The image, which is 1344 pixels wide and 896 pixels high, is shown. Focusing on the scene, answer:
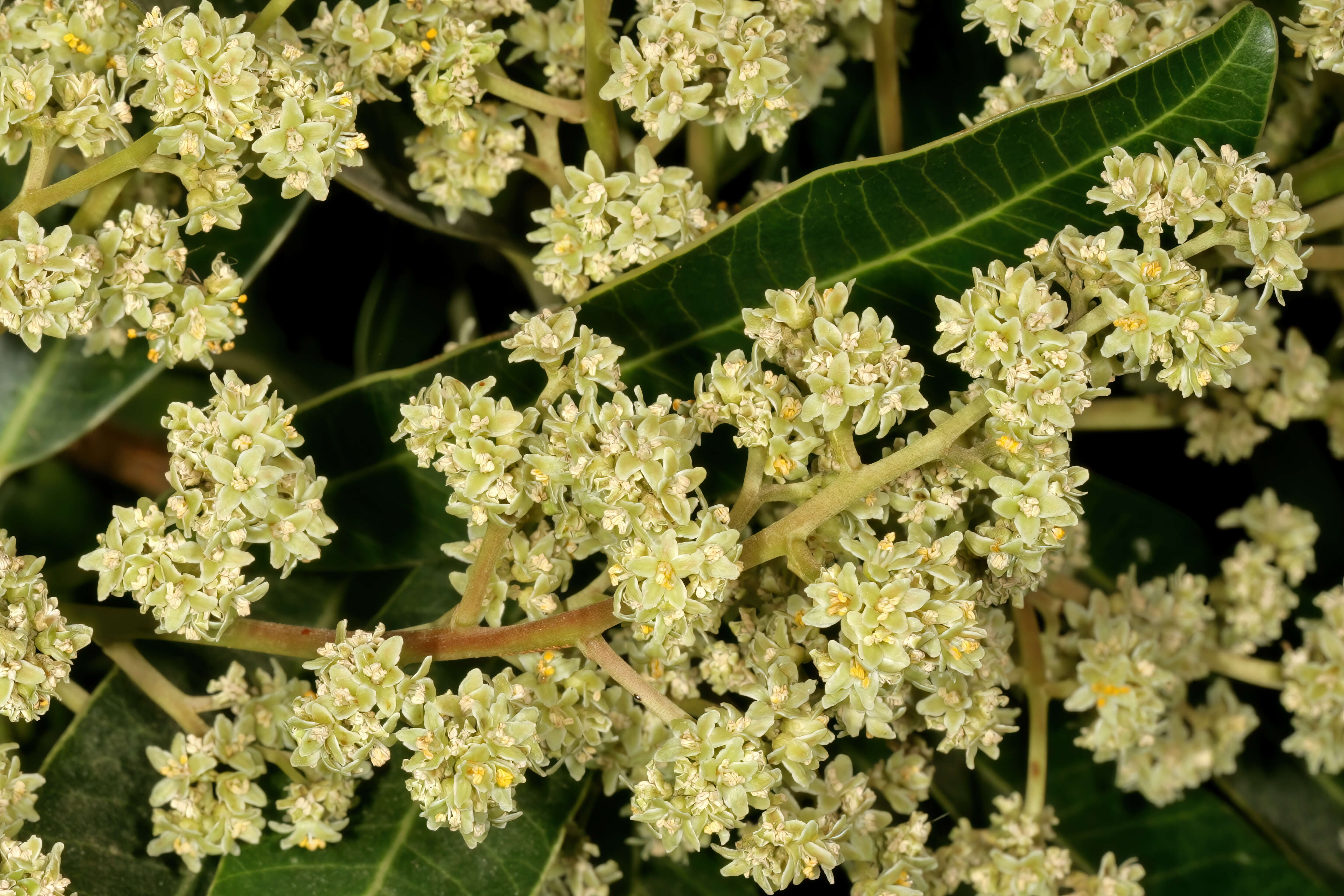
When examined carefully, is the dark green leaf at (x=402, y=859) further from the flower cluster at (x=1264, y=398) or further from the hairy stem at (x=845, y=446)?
the flower cluster at (x=1264, y=398)

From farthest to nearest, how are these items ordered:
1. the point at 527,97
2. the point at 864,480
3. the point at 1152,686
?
1. the point at 1152,686
2. the point at 527,97
3. the point at 864,480

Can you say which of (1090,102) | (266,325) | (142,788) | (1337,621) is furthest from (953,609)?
(266,325)

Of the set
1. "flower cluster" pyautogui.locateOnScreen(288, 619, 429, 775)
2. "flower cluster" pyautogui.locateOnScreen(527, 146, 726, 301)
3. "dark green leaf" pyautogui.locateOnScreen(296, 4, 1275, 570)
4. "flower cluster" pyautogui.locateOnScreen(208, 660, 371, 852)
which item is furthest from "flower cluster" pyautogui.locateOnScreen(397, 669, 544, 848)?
"flower cluster" pyautogui.locateOnScreen(527, 146, 726, 301)

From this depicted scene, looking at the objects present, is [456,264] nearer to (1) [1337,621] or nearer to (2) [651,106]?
(2) [651,106]

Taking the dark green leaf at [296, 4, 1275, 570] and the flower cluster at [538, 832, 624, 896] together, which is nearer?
the dark green leaf at [296, 4, 1275, 570]

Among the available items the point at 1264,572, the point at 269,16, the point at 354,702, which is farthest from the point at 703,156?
the point at 1264,572

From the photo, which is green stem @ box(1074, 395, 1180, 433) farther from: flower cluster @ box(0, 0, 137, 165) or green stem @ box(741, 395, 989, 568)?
flower cluster @ box(0, 0, 137, 165)

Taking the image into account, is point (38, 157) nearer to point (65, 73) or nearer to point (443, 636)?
point (65, 73)
